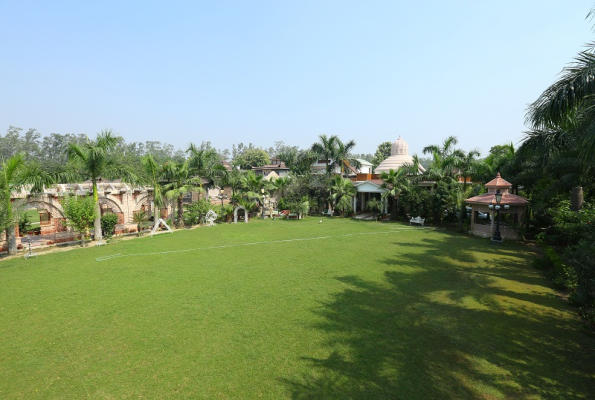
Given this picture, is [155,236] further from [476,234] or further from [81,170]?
[476,234]

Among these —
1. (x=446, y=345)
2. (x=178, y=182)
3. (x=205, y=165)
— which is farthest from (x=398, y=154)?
(x=446, y=345)

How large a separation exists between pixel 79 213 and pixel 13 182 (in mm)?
2977

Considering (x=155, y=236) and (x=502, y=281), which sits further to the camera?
(x=155, y=236)

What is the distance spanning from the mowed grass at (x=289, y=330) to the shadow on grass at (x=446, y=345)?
3 cm

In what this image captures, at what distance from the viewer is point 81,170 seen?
17391 millimetres

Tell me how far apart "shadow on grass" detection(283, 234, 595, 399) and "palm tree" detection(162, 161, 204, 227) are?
1586cm

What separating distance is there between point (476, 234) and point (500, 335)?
1416 centimetres

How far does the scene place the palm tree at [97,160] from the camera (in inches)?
657

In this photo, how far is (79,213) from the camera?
52.3 feet

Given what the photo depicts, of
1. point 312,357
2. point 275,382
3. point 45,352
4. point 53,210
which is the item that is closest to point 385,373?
point 312,357

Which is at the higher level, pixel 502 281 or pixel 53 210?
pixel 53 210

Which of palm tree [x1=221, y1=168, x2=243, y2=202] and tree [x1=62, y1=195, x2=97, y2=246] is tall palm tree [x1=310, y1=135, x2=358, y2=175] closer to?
palm tree [x1=221, y1=168, x2=243, y2=202]

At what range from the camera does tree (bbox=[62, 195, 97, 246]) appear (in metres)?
15.9

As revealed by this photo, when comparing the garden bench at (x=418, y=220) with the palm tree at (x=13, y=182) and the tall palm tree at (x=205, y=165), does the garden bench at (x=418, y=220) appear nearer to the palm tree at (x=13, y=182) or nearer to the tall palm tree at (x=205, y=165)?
the tall palm tree at (x=205, y=165)
